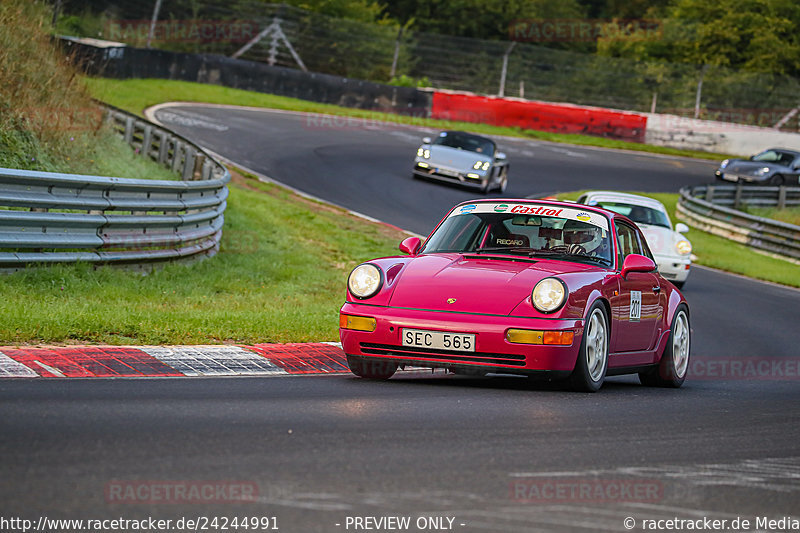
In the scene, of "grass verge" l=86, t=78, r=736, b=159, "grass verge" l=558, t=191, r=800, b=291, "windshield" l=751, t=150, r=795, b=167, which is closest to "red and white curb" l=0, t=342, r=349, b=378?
"grass verge" l=558, t=191, r=800, b=291

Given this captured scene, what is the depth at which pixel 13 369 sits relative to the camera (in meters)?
6.52

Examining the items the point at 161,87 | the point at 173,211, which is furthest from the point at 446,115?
the point at 173,211

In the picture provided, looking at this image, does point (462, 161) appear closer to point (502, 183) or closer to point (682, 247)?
point (502, 183)

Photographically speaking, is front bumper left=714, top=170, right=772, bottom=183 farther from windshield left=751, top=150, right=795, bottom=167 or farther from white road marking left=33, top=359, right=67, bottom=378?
white road marking left=33, top=359, right=67, bottom=378

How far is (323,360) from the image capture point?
832 centimetres

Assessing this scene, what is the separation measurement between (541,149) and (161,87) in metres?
12.4

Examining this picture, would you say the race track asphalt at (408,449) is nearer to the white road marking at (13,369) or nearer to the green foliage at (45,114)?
the white road marking at (13,369)

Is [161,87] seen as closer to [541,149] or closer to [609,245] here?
[541,149]

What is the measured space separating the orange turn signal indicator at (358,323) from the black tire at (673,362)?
2691mm

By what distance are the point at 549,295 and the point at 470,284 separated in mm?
547
